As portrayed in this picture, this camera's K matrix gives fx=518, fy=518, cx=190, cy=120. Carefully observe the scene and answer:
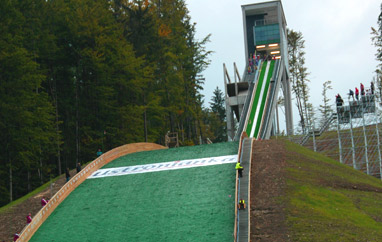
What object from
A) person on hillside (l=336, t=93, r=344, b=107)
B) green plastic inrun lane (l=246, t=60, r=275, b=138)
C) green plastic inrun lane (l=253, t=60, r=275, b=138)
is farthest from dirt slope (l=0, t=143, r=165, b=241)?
person on hillside (l=336, t=93, r=344, b=107)

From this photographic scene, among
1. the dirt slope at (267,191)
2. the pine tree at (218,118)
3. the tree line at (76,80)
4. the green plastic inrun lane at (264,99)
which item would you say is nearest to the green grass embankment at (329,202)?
the dirt slope at (267,191)

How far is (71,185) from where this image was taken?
24.3 m

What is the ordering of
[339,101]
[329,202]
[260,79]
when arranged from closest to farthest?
[329,202] → [339,101] → [260,79]

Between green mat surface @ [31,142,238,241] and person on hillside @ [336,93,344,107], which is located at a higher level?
person on hillside @ [336,93,344,107]

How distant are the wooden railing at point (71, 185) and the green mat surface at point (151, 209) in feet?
0.82

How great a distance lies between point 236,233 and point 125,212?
5.55 metres

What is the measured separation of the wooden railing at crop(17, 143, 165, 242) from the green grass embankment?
9.55 meters

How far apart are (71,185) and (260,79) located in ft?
63.6

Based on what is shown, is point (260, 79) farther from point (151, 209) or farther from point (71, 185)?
point (151, 209)

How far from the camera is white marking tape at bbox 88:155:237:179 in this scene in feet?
82.7

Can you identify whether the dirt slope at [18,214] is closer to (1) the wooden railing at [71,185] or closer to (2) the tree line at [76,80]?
(1) the wooden railing at [71,185]

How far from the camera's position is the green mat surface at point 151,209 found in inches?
703

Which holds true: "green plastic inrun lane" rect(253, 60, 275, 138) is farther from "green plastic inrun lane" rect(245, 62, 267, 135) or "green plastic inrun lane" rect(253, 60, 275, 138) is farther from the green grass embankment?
the green grass embankment

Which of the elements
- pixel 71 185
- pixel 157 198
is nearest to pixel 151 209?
pixel 157 198
